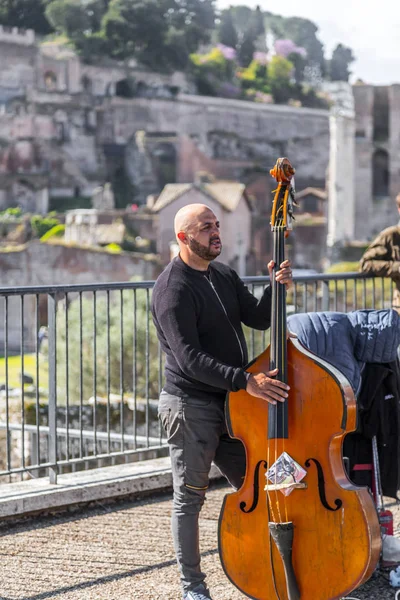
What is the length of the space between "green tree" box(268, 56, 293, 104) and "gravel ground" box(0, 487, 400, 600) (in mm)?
87592

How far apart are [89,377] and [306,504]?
64.0 ft

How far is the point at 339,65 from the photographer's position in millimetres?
129250

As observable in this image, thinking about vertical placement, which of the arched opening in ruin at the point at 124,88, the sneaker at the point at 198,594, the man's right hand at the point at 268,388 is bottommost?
the sneaker at the point at 198,594

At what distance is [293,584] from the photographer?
12.6 ft

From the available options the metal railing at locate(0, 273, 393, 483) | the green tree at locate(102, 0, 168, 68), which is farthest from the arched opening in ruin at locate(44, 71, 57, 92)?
the metal railing at locate(0, 273, 393, 483)

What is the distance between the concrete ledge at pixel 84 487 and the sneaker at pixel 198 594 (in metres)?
1.51

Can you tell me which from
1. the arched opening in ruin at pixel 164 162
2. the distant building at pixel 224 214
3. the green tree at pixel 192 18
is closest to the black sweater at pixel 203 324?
A: the distant building at pixel 224 214

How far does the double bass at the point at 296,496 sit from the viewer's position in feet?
12.4

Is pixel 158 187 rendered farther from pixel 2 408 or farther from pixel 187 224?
pixel 187 224

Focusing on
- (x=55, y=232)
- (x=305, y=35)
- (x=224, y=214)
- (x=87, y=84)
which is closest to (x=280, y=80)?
(x=87, y=84)

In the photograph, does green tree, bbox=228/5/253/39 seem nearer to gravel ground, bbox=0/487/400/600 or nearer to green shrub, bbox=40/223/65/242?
green shrub, bbox=40/223/65/242

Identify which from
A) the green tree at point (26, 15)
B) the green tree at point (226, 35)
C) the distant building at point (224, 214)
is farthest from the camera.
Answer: the green tree at point (226, 35)

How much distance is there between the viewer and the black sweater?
3918 mm

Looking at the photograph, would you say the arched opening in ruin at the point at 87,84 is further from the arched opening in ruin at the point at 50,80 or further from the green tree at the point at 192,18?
the green tree at the point at 192,18
